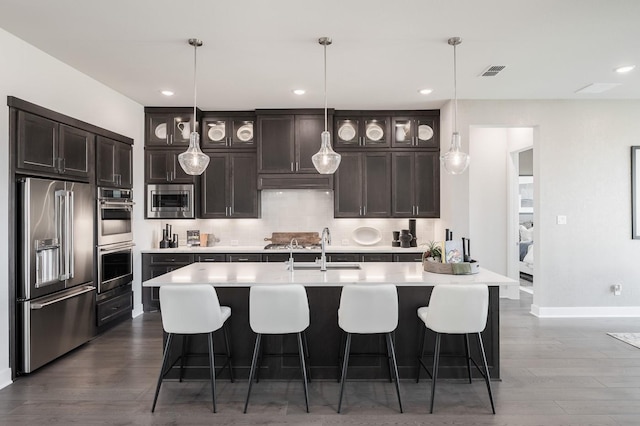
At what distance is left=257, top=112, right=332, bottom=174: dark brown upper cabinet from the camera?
570 centimetres

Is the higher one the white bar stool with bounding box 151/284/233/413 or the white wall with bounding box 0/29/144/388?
the white wall with bounding box 0/29/144/388

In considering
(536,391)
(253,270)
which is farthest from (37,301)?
(536,391)

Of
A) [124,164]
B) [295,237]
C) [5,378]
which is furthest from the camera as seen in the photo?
[295,237]

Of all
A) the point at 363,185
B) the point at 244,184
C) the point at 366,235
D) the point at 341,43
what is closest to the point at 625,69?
the point at 341,43

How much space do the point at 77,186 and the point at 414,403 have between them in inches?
144

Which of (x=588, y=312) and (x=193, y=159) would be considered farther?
(x=588, y=312)

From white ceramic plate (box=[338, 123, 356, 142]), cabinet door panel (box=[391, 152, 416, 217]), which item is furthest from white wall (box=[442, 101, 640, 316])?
white ceramic plate (box=[338, 123, 356, 142])

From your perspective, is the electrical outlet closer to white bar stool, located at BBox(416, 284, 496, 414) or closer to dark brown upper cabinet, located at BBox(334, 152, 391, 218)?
dark brown upper cabinet, located at BBox(334, 152, 391, 218)

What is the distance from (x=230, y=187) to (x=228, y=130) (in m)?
0.84

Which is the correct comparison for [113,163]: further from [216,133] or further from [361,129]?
[361,129]

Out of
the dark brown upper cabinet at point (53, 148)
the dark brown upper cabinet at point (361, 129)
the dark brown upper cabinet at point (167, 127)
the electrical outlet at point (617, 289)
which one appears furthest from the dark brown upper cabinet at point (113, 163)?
the electrical outlet at point (617, 289)

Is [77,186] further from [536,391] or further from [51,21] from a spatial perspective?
[536,391]

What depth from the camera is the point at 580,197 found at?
525cm

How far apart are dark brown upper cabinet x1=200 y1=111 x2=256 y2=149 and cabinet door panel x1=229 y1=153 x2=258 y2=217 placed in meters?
0.20
